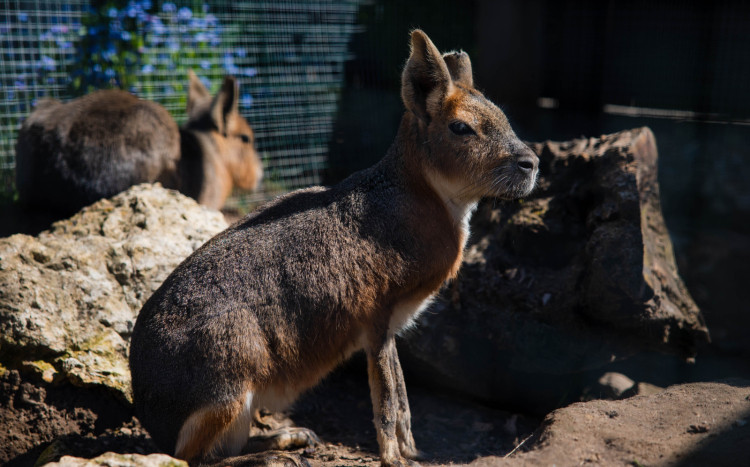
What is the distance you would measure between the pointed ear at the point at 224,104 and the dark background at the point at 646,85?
1.94 metres

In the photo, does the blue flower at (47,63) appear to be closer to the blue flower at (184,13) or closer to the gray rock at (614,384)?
the blue flower at (184,13)

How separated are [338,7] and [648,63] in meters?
3.90

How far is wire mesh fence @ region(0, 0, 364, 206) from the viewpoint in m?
7.12

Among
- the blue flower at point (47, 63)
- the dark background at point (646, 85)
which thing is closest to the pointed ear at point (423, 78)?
the dark background at point (646, 85)

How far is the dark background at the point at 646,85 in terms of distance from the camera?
675 cm

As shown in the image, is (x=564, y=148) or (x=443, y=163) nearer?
(x=443, y=163)

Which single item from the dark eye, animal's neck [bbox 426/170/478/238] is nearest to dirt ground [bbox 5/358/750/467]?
animal's neck [bbox 426/170/478/238]

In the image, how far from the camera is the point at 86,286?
3988mm

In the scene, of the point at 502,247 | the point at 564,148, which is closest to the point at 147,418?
the point at 502,247

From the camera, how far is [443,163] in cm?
361

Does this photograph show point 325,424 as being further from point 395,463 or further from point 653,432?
point 653,432

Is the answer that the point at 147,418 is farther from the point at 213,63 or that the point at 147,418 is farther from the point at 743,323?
the point at 213,63

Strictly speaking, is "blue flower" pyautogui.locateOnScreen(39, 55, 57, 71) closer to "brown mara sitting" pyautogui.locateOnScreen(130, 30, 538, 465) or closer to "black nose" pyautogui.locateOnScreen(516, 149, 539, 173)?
"brown mara sitting" pyautogui.locateOnScreen(130, 30, 538, 465)

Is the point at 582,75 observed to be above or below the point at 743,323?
above
